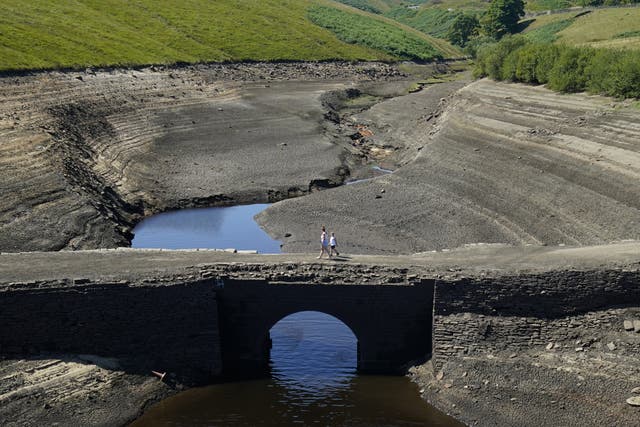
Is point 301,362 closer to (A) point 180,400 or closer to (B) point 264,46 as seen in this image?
(A) point 180,400

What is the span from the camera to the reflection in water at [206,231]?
149 ft

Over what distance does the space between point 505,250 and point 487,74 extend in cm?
5485

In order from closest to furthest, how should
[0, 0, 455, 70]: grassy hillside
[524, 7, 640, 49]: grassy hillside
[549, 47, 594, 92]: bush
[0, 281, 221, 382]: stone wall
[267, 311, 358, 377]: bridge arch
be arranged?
[0, 281, 221, 382]: stone wall
[267, 311, 358, 377]: bridge arch
[549, 47, 594, 92]: bush
[0, 0, 455, 70]: grassy hillside
[524, 7, 640, 49]: grassy hillside

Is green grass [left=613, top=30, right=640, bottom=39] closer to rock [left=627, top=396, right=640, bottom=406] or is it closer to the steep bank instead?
the steep bank

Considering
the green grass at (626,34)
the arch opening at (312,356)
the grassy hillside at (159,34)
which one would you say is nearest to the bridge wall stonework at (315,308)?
the arch opening at (312,356)

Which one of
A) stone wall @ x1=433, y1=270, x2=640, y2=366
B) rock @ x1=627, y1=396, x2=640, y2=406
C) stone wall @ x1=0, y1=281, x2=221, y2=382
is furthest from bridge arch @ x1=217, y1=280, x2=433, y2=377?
rock @ x1=627, y1=396, x2=640, y2=406

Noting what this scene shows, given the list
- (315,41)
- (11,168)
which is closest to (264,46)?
(315,41)

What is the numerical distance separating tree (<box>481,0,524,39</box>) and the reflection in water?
3424 inches

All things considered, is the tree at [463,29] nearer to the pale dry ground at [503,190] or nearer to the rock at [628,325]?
the pale dry ground at [503,190]

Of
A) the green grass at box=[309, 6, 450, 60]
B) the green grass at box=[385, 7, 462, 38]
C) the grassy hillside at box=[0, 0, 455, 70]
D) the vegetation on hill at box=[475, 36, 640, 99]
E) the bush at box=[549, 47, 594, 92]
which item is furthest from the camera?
the green grass at box=[385, 7, 462, 38]

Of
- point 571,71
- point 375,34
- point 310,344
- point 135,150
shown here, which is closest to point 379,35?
point 375,34

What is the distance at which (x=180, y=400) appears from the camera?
95.1 feet

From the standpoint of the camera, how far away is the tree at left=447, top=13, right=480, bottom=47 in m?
145

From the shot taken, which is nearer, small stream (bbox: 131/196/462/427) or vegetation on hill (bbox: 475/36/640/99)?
small stream (bbox: 131/196/462/427)
